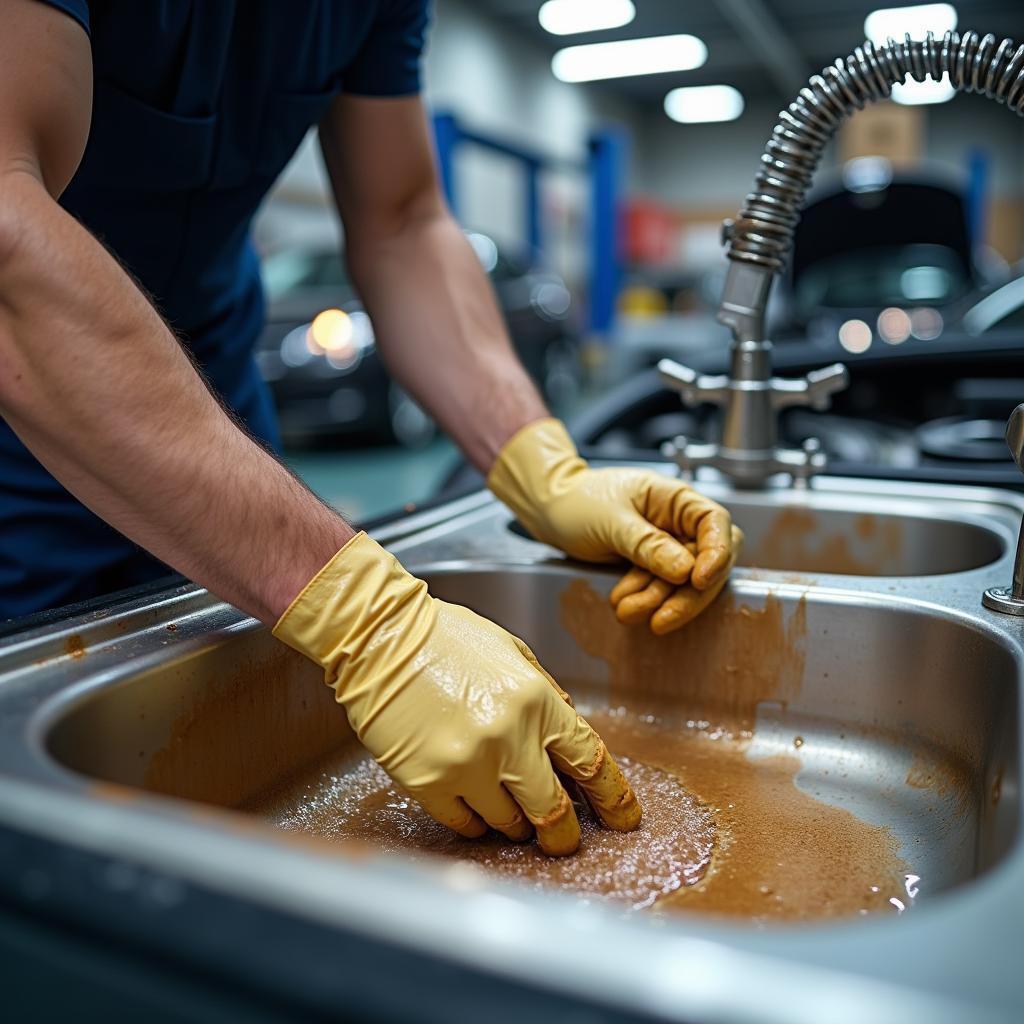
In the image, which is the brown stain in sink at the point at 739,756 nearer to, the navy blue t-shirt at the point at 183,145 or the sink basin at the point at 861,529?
the sink basin at the point at 861,529

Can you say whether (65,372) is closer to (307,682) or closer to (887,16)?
(307,682)

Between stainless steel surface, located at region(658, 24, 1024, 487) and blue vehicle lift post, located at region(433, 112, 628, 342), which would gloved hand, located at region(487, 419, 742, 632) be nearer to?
stainless steel surface, located at region(658, 24, 1024, 487)

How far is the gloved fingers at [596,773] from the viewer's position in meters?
0.72

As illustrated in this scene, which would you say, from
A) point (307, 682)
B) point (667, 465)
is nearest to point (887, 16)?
point (667, 465)

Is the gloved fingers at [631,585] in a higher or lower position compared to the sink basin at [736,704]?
higher

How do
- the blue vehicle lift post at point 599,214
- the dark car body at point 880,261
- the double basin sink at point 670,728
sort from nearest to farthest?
the double basin sink at point 670,728 < the dark car body at point 880,261 < the blue vehicle lift post at point 599,214

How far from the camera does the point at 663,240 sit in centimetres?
1457

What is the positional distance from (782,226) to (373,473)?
3.80m

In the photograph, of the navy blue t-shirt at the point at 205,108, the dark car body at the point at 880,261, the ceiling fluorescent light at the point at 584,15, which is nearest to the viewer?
the navy blue t-shirt at the point at 205,108

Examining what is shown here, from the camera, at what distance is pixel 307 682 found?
34.6 inches

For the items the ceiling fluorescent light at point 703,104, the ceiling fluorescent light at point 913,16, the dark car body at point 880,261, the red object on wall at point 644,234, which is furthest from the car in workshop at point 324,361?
the ceiling fluorescent light at point 703,104

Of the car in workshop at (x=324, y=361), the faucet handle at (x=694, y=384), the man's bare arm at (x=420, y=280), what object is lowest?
the car in workshop at (x=324, y=361)

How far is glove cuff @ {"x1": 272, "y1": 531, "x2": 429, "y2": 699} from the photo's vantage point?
2.35ft

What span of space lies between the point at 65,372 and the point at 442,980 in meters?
0.47
